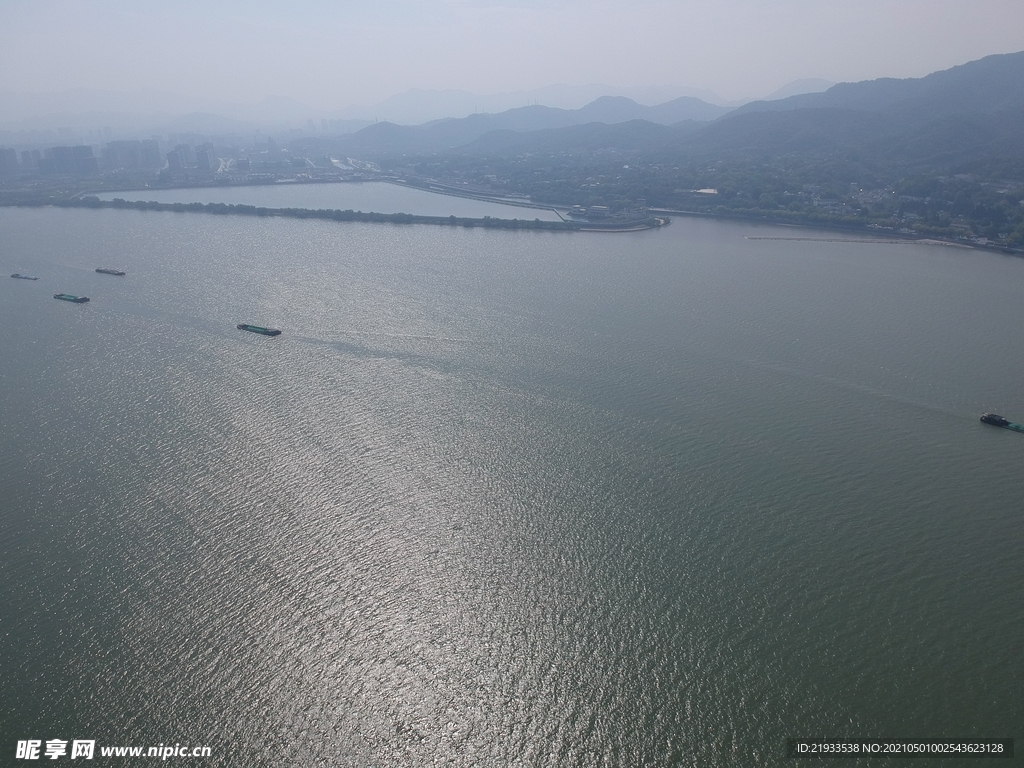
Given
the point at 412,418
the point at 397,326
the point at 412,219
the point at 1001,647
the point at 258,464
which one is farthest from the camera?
→ the point at 412,219

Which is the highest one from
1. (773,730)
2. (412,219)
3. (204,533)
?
(412,219)

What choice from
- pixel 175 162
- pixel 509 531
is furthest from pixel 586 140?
pixel 509 531

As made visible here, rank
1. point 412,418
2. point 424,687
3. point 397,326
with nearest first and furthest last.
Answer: point 424,687
point 412,418
point 397,326

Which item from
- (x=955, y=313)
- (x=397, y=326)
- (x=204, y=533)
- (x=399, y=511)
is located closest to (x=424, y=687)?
(x=399, y=511)

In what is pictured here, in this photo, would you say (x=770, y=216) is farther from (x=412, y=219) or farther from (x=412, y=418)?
(x=412, y=418)

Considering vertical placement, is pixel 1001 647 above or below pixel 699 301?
below

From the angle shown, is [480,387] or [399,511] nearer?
[399,511]
